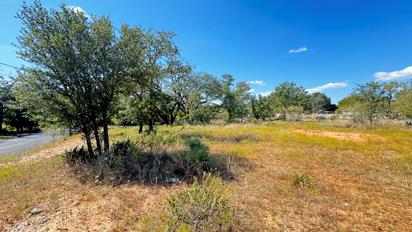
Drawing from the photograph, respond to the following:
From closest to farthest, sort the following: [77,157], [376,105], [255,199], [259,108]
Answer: [255,199] < [77,157] < [376,105] < [259,108]

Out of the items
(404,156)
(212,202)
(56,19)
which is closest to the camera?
(212,202)

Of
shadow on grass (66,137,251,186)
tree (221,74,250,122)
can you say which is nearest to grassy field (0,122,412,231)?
shadow on grass (66,137,251,186)

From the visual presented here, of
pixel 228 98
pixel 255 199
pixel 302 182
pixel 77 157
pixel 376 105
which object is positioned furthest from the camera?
pixel 228 98

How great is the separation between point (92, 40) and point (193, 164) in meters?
4.23

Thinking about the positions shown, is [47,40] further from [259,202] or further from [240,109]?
[240,109]

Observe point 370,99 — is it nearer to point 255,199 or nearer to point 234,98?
point 234,98

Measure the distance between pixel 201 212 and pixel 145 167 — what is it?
9.04ft

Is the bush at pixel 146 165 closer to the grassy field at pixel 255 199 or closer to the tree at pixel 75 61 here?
the grassy field at pixel 255 199

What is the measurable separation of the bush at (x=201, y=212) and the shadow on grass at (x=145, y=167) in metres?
1.46

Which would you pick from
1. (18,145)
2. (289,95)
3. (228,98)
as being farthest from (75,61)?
(289,95)

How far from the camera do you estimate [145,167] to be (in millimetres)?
5309

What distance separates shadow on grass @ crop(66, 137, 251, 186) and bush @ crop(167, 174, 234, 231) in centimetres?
146

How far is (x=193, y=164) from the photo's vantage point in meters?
5.27

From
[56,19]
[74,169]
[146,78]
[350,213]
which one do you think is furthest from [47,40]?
[350,213]
